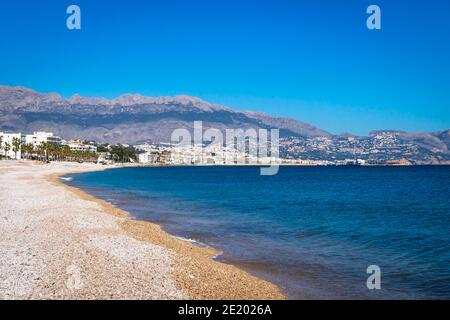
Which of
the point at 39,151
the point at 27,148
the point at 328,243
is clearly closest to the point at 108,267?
the point at 328,243

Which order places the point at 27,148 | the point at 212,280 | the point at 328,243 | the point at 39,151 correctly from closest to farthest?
the point at 212,280
the point at 328,243
the point at 27,148
the point at 39,151

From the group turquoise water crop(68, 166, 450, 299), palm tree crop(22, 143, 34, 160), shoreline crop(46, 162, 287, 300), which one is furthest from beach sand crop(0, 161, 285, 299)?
palm tree crop(22, 143, 34, 160)

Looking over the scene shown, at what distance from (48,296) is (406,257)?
1616cm

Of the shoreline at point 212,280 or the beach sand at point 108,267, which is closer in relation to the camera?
the beach sand at point 108,267

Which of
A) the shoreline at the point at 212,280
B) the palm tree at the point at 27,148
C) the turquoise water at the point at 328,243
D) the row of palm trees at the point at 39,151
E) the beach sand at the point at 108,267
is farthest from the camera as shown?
the palm tree at the point at 27,148

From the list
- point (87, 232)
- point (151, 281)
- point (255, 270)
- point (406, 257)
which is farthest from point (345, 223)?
point (151, 281)

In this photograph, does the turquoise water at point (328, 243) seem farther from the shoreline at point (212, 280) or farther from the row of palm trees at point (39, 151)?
the row of palm trees at point (39, 151)

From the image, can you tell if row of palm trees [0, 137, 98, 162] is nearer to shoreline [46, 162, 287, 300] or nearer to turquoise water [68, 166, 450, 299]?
turquoise water [68, 166, 450, 299]

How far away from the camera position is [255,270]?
1745 cm

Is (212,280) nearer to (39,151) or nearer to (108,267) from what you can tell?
(108,267)

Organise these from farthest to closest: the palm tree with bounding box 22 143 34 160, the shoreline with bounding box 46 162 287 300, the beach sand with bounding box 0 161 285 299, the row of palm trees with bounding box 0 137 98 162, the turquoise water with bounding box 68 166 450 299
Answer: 1. the palm tree with bounding box 22 143 34 160
2. the row of palm trees with bounding box 0 137 98 162
3. the turquoise water with bounding box 68 166 450 299
4. the shoreline with bounding box 46 162 287 300
5. the beach sand with bounding box 0 161 285 299

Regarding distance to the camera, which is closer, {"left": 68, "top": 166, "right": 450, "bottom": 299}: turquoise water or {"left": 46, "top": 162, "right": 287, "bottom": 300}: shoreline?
{"left": 46, "top": 162, "right": 287, "bottom": 300}: shoreline

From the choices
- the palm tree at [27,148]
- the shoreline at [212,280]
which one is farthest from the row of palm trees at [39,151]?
the shoreline at [212,280]

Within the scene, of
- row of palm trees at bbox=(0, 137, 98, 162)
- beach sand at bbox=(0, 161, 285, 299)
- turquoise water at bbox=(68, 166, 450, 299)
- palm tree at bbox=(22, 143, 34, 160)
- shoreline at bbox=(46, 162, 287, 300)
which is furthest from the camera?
palm tree at bbox=(22, 143, 34, 160)
